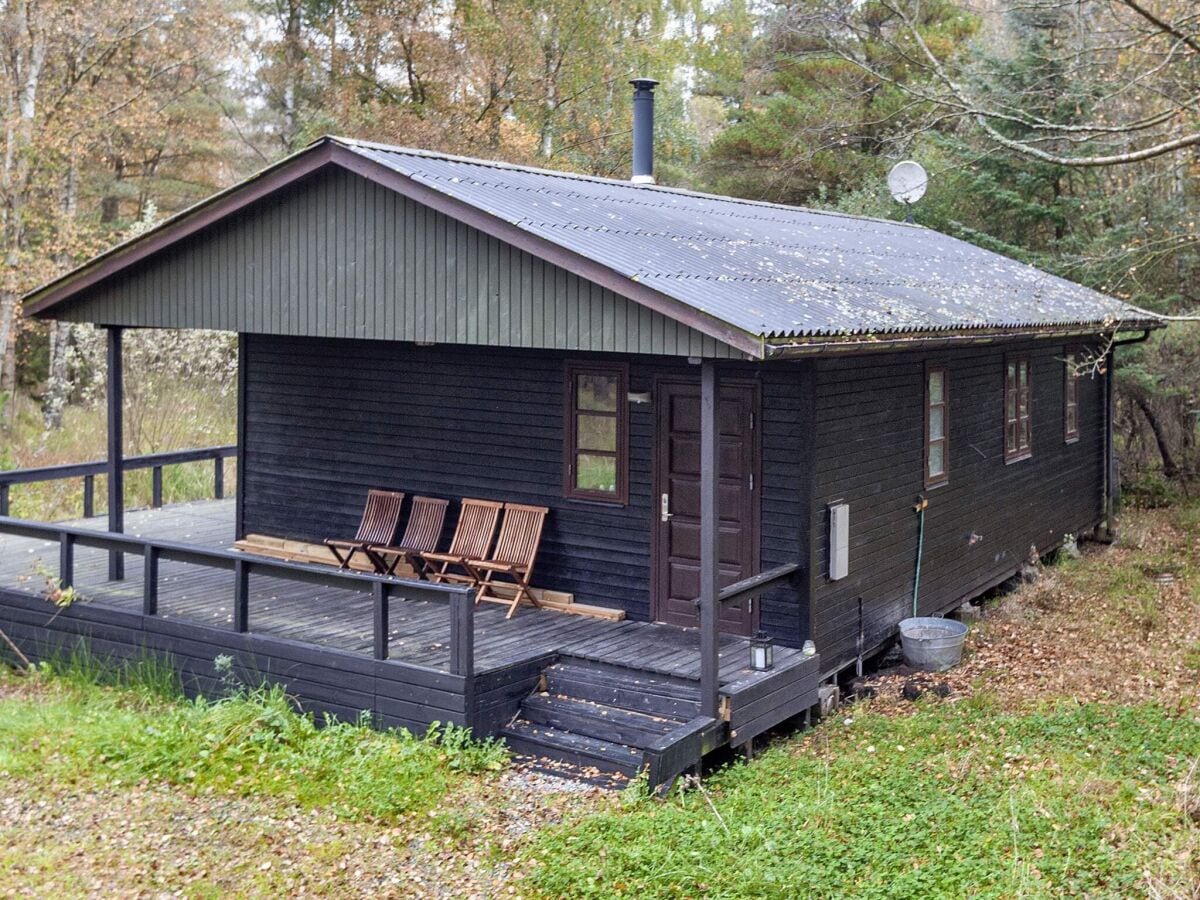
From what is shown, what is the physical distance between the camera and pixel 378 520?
1152cm

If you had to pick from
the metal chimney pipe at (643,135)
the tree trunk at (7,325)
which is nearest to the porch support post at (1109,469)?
the metal chimney pipe at (643,135)

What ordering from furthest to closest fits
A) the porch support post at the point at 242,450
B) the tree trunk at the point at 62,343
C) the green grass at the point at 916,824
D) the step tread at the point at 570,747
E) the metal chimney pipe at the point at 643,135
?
the tree trunk at the point at 62,343 → the metal chimney pipe at the point at 643,135 → the porch support post at the point at 242,450 → the step tread at the point at 570,747 → the green grass at the point at 916,824

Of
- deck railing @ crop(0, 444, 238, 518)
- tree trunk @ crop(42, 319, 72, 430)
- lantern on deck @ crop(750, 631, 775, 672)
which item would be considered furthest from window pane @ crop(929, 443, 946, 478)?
tree trunk @ crop(42, 319, 72, 430)

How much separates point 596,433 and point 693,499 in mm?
1079

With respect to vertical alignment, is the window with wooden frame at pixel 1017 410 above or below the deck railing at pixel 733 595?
above

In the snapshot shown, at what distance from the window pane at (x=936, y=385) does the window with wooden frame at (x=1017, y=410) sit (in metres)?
1.84

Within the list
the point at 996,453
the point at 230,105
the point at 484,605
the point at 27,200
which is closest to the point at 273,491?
the point at 484,605

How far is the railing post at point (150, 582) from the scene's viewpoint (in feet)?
32.6

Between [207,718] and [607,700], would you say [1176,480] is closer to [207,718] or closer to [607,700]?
[607,700]

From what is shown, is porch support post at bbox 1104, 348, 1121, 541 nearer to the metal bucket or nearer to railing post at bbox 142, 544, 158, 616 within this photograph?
the metal bucket

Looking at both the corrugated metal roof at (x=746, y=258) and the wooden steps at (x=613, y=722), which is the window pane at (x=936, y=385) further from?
the wooden steps at (x=613, y=722)

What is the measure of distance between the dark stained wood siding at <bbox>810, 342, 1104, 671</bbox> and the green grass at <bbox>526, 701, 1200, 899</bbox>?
165cm

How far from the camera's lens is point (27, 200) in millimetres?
23406

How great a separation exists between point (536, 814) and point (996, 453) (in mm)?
7503
